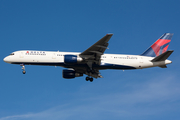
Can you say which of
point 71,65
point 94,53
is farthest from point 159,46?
point 71,65

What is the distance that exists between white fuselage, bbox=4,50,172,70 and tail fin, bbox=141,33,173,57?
1.93m

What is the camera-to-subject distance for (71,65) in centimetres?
4722

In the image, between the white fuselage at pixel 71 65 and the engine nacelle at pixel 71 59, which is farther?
the white fuselage at pixel 71 65

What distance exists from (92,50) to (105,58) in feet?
12.2

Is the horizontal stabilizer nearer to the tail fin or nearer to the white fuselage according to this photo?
the white fuselage

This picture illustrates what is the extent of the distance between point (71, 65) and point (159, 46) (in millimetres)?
17584

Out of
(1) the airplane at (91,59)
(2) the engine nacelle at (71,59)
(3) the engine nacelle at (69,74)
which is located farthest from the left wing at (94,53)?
(3) the engine nacelle at (69,74)

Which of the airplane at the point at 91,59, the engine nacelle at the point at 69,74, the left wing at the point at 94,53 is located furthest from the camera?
the engine nacelle at the point at 69,74

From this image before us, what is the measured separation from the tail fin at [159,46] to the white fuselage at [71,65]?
75.9 inches

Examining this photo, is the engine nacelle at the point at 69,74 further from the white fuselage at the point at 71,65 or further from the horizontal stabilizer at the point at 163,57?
the horizontal stabilizer at the point at 163,57

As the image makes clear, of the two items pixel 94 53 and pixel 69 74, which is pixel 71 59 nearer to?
pixel 94 53

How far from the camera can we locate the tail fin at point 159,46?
51562 mm

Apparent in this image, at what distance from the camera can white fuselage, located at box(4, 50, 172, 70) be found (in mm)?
46844

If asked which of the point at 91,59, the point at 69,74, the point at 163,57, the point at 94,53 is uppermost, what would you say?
the point at 94,53
